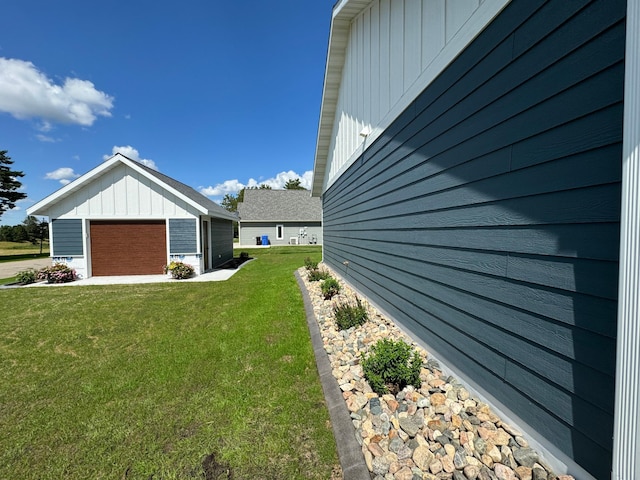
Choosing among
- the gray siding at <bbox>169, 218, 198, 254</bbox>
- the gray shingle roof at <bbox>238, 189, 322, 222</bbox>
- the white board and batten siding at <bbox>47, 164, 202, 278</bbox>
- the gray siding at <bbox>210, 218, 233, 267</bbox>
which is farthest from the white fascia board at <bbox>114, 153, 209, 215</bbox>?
the gray shingle roof at <bbox>238, 189, 322, 222</bbox>

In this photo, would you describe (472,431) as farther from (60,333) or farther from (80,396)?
(60,333)

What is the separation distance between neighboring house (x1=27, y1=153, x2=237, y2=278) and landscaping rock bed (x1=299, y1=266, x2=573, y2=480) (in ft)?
30.6

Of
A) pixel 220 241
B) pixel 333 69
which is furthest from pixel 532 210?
pixel 220 241

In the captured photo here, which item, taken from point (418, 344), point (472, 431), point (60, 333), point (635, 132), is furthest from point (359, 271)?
point (60, 333)

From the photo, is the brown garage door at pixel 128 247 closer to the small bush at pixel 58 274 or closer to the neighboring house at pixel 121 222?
the neighboring house at pixel 121 222

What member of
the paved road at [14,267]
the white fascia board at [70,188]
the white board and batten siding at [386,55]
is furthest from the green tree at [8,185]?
the white board and batten siding at [386,55]

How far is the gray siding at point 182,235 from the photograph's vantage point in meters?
10.4

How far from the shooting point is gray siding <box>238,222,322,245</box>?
87.6 ft

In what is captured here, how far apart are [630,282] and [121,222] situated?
1258 centimetres

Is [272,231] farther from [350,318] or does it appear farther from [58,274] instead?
[350,318]

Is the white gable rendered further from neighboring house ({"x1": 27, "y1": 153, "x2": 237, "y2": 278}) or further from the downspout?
the downspout

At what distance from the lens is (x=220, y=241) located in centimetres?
1373

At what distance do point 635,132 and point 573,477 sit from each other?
6.15 ft

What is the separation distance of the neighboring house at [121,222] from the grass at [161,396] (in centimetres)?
483
